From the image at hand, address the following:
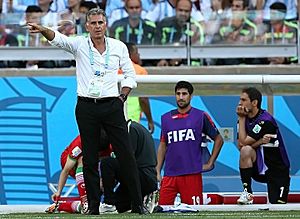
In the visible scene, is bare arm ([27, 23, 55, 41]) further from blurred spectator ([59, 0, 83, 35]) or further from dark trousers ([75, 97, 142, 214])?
blurred spectator ([59, 0, 83, 35])

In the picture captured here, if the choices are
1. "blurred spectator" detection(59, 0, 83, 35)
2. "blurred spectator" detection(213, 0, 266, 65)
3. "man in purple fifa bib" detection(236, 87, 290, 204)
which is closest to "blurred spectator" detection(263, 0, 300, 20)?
"blurred spectator" detection(213, 0, 266, 65)

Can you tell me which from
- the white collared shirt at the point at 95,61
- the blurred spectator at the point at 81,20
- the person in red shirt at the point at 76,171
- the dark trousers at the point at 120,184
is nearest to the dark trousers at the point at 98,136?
the white collared shirt at the point at 95,61

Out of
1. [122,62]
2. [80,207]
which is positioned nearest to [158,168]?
[80,207]

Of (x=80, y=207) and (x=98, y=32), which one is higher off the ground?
(x=98, y=32)

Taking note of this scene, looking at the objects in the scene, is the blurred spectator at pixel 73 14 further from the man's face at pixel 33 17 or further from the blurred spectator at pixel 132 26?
the blurred spectator at pixel 132 26

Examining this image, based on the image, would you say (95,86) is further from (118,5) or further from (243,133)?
(118,5)

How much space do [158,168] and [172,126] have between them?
0.59 m

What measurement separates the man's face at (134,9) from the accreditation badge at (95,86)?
583cm

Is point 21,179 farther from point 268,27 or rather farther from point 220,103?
point 268,27

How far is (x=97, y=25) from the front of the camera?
1063 centimetres

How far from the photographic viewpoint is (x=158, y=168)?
13031 millimetres

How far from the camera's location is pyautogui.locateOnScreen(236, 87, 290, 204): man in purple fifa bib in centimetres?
1257

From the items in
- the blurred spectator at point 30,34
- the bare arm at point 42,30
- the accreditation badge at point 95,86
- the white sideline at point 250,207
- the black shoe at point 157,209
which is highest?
the bare arm at point 42,30

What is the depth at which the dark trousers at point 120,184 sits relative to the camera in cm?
1114
